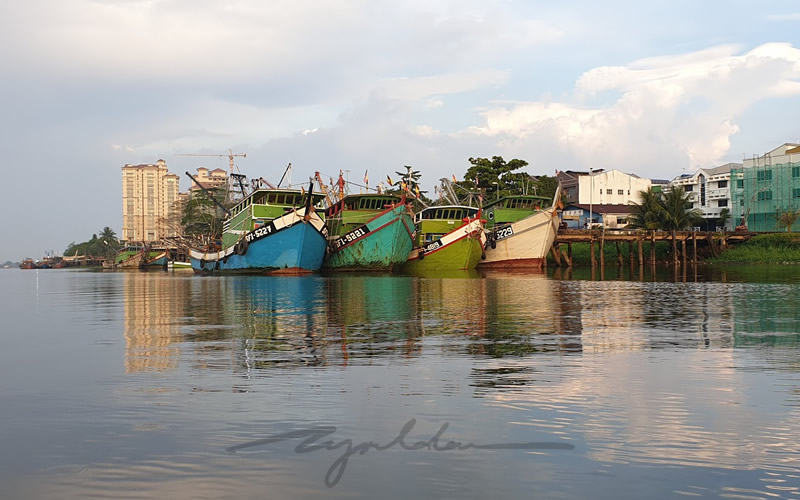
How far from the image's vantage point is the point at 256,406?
30.9 feet

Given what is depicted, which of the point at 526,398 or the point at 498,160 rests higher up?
the point at 498,160

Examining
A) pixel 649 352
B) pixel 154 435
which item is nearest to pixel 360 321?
pixel 649 352

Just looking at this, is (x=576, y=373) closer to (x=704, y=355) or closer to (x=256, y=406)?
(x=704, y=355)

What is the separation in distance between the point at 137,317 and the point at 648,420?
18.4 m

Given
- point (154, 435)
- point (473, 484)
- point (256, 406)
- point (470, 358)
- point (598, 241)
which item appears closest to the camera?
point (473, 484)

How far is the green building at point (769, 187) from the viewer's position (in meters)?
86.6

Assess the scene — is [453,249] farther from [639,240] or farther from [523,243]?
[639,240]

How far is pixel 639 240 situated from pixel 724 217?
25492 mm

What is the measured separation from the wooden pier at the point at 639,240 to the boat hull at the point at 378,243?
23.3m

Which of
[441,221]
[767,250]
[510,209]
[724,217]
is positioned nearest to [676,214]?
[767,250]

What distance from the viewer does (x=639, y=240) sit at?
7906 cm

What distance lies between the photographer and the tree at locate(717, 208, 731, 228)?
97.6 m

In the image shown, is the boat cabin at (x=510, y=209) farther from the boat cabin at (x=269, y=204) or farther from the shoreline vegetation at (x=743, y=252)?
the boat cabin at (x=269, y=204)

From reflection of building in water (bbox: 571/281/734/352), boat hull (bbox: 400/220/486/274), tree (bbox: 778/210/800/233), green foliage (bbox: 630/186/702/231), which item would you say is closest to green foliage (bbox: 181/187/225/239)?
boat hull (bbox: 400/220/486/274)
